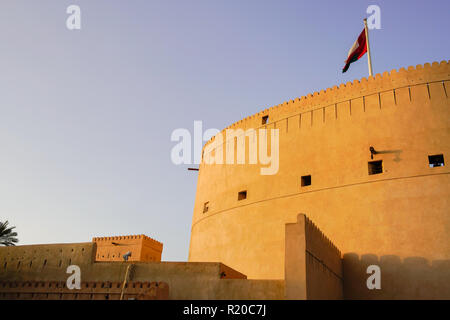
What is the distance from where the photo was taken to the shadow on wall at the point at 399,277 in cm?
925

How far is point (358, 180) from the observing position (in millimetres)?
11305

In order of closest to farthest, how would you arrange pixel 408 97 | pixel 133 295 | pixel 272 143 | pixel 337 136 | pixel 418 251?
pixel 133 295 < pixel 418 251 < pixel 408 97 < pixel 337 136 < pixel 272 143

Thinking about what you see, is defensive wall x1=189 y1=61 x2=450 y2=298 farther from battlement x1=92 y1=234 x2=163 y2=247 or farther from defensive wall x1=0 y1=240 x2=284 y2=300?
battlement x1=92 y1=234 x2=163 y2=247

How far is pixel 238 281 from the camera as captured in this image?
9008mm

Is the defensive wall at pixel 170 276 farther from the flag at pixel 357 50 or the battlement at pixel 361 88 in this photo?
the flag at pixel 357 50

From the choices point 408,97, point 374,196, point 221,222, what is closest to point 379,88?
point 408,97

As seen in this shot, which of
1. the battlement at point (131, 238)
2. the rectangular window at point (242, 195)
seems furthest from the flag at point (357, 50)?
the battlement at point (131, 238)

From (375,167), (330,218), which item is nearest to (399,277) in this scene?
(330,218)

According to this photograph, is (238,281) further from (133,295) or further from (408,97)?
(408,97)

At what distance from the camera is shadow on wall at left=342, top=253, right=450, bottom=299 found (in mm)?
9250

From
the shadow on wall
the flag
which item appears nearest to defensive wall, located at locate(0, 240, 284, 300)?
the shadow on wall

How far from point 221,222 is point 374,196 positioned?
6.05 meters

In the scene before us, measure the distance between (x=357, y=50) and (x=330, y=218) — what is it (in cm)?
676

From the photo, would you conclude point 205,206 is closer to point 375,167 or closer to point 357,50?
point 375,167
